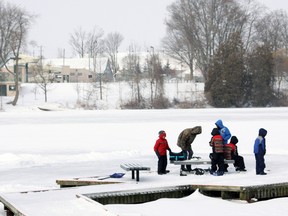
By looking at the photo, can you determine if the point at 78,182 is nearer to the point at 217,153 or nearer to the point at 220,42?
the point at 217,153

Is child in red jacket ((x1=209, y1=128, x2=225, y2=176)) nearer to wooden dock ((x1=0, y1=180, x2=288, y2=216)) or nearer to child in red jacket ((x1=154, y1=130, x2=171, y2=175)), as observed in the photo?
child in red jacket ((x1=154, y1=130, x2=171, y2=175))

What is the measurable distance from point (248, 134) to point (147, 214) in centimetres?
1709

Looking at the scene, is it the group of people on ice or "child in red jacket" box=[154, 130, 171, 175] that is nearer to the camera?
the group of people on ice

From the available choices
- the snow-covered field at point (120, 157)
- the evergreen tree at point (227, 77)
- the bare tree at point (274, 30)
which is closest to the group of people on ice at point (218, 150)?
the snow-covered field at point (120, 157)

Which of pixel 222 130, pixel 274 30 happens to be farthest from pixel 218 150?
pixel 274 30

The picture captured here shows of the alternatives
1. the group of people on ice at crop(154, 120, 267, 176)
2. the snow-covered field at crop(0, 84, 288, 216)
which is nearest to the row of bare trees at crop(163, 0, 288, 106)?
the snow-covered field at crop(0, 84, 288, 216)

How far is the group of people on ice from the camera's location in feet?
45.3

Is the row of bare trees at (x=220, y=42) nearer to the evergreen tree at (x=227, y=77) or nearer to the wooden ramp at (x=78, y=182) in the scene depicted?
the evergreen tree at (x=227, y=77)

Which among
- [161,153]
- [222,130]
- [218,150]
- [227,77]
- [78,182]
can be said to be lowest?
[78,182]

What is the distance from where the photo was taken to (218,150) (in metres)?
13.8

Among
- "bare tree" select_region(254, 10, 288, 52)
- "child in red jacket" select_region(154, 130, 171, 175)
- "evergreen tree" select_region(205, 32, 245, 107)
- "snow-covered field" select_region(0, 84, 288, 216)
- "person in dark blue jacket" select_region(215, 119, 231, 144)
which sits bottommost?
"snow-covered field" select_region(0, 84, 288, 216)

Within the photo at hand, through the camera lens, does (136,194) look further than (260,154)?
No

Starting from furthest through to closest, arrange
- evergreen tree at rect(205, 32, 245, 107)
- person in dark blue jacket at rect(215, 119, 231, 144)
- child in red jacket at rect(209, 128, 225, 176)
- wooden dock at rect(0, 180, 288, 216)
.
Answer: evergreen tree at rect(205, 32, 245, 107)
person in dark blue jacket at rect(215, 119, 231, 144)
child in red jacket at rect(209, 128, 225, 176)
wooden dock at rect(0, 180, 288, 216)

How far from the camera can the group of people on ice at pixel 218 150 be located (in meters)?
13.8
